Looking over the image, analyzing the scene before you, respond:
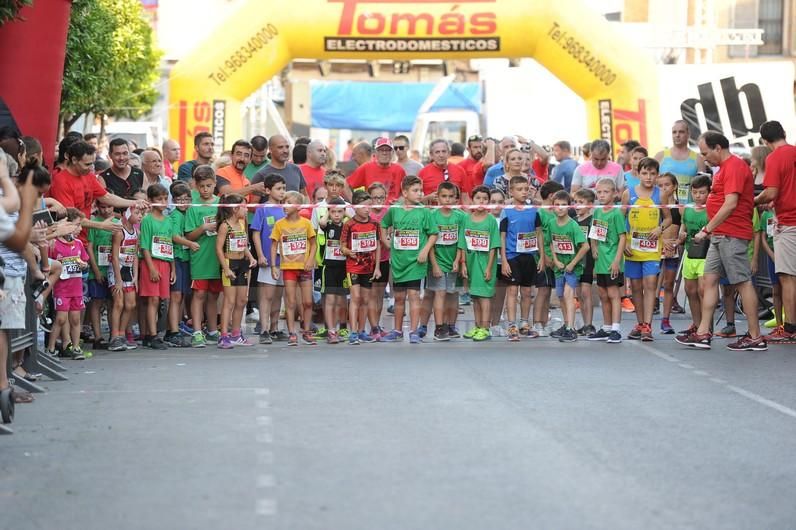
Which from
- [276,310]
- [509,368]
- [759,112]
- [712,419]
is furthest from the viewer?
[759,112]

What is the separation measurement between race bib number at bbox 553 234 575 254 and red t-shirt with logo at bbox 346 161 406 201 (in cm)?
218

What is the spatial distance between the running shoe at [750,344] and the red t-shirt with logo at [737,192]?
0.92 meters

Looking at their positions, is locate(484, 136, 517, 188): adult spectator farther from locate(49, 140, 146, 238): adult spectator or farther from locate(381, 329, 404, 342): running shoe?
locate(49, 140, 146, 238): adult spectator

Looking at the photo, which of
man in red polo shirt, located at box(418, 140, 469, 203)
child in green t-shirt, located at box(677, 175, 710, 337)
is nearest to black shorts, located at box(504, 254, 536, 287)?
child in green t-shirt, located at box(677, 175, 710, 337)

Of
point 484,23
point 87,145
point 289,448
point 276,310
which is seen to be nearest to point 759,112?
point 484,23

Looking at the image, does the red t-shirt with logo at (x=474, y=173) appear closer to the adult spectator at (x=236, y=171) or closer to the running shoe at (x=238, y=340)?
the adult spectator at (x=236, y=171)

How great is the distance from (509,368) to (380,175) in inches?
180

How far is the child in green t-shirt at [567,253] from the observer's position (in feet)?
47.5

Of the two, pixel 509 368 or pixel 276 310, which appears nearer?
pixel 509 368

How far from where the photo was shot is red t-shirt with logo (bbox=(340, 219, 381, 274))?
46.6ft

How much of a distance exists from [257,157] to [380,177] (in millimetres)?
1353

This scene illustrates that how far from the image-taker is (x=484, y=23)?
824 inches

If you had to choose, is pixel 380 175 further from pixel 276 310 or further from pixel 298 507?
pixel 298 507

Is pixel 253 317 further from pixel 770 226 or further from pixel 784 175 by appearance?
pixel 784 175
